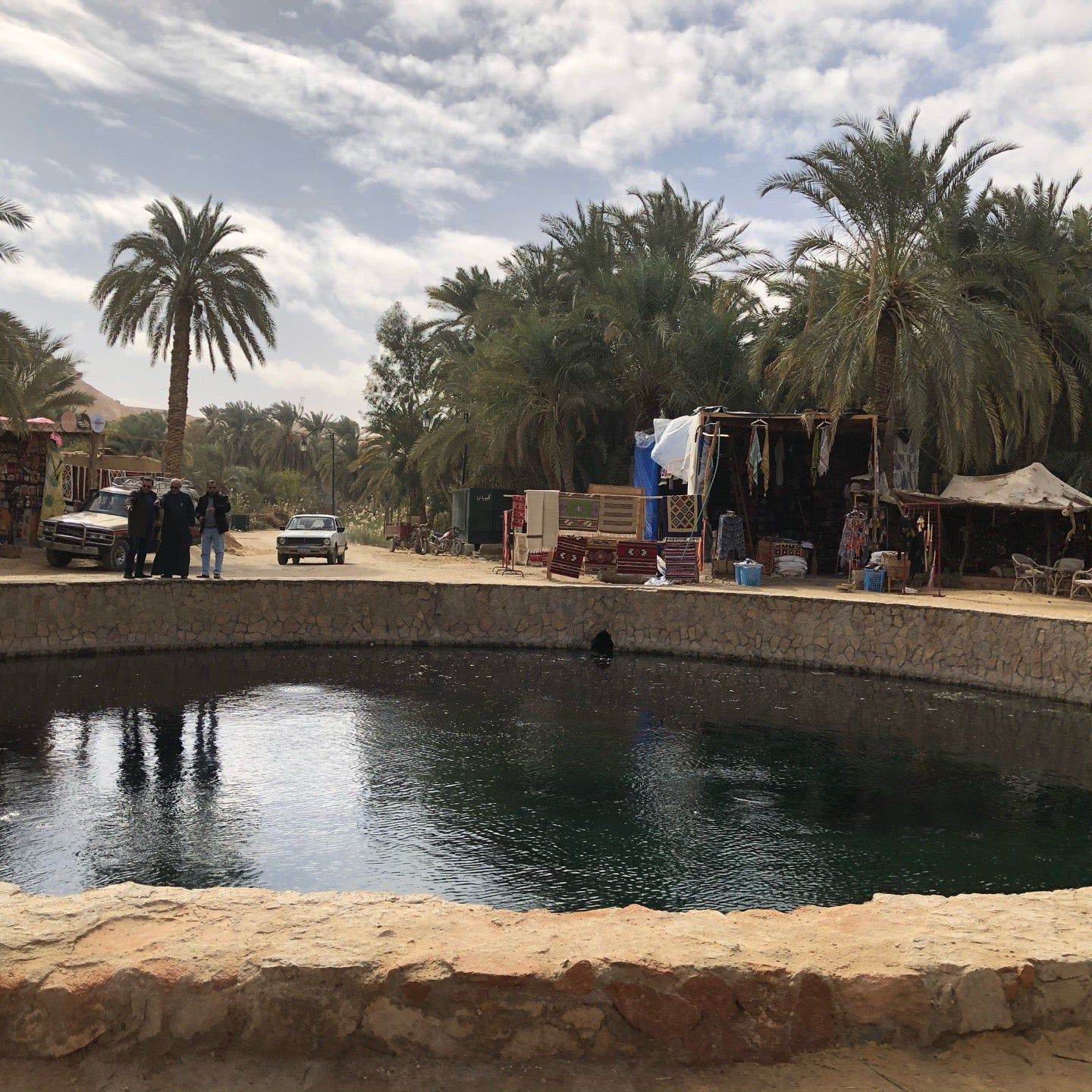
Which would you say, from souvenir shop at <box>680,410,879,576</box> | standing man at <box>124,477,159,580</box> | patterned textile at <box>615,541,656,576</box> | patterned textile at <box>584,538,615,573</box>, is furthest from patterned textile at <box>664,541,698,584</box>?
standing man at <box>124,477,159,580</box>

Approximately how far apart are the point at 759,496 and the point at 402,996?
24912 mm

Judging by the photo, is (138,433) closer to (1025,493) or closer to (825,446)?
(825,446)

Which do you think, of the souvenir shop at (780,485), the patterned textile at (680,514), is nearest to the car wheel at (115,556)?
the patterned textile at (680,514)

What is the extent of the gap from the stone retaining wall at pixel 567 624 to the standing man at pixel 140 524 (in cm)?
123

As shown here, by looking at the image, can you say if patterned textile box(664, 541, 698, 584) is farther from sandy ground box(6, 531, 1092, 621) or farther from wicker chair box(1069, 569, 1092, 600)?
wicker chair box(1069, 569, 1092, 600)

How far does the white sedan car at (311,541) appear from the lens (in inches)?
1143

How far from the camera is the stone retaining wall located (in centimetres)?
1564

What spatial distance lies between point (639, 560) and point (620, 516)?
3.16 metres

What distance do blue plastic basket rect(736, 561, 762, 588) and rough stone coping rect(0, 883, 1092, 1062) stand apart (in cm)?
A: 1843

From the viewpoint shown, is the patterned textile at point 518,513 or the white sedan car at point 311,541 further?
the white sedan car at point 311,541

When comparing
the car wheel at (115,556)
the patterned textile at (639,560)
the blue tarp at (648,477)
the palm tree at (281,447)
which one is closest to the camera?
the patterned textile at (639,560)

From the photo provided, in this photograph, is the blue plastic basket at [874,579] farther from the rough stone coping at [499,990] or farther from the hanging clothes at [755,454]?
the rough stone coping at [499,990]

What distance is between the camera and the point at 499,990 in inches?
140

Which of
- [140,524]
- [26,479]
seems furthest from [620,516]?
[26,479]
